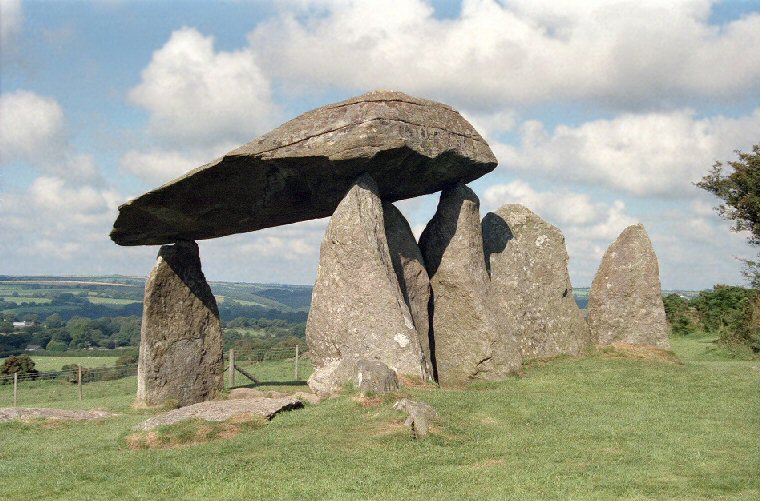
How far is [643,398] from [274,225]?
11.2 metres

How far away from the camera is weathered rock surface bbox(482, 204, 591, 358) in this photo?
22.5 metres

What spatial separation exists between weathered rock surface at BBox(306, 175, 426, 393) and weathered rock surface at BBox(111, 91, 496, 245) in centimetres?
126

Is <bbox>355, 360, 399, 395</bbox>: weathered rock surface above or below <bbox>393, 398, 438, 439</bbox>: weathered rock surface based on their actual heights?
above

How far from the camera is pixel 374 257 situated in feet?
57.6

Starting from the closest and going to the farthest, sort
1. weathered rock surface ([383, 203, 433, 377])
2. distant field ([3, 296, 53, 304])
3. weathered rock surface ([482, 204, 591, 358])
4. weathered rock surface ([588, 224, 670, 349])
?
1. weathered rock surface ([383, 203, 433, 377])
2. weathered rock surface ([482, 204, 591, 358])
3. weathered rock surface ([588, 224, 670, 349])
4. distant field ([3, 296, 53, 304])

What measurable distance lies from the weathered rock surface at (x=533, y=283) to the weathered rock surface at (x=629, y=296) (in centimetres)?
103

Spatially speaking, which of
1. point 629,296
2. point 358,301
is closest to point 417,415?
point 358,301

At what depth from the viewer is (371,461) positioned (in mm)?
11055

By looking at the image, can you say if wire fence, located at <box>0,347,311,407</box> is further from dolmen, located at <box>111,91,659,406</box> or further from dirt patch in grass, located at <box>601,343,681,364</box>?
dirt patch in grass, located at <box>601,343,681,364</box>

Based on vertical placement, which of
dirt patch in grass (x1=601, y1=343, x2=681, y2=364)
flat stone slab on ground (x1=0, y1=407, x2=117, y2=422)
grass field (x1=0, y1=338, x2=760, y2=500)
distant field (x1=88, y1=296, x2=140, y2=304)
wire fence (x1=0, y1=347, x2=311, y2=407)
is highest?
distant field (x1=88, y1=296, x2=140, y2=304)

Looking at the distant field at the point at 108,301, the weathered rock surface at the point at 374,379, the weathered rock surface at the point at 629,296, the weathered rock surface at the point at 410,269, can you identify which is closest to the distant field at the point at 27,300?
the distant field at the point at 108,301

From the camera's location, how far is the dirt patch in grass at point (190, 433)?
12875mm

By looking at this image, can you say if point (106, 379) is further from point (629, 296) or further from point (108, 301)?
point (108, 301)

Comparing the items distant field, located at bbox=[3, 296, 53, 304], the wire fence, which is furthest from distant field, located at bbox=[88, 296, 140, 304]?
the wire fence
